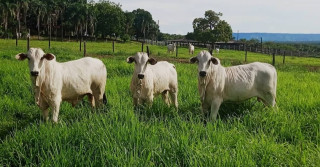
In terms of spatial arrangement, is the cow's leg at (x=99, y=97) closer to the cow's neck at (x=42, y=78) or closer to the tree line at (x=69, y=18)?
the cow's neck at (x=42, y=78)

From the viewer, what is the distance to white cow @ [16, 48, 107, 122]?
201 inches

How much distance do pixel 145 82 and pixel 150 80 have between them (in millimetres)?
165

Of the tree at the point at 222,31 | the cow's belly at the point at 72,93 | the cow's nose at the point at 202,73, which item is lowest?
the cow's belly at the point at 72,93

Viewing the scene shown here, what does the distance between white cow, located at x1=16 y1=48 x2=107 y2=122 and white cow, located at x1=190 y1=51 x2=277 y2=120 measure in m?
2.00

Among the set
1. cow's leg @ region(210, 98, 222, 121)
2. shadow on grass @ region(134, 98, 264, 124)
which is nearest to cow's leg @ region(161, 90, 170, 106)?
shadow on grass @ region(134, 98, 264, 124)

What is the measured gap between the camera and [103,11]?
6781 centimetres

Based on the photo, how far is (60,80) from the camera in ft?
18.4

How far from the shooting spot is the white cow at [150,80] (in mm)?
5859

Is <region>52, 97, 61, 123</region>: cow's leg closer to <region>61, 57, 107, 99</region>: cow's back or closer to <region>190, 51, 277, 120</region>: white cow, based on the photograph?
<region>61, 57, 107, 99</region>: cow's back

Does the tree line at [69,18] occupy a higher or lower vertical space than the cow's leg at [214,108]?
higher

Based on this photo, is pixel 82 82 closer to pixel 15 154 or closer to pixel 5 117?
pixel 5 117

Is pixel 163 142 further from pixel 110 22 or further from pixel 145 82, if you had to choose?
pixel 110 22

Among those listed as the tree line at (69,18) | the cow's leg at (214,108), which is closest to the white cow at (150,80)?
the cow's leg at (214,108)

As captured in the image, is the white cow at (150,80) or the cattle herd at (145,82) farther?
the white cow at (150,80)
